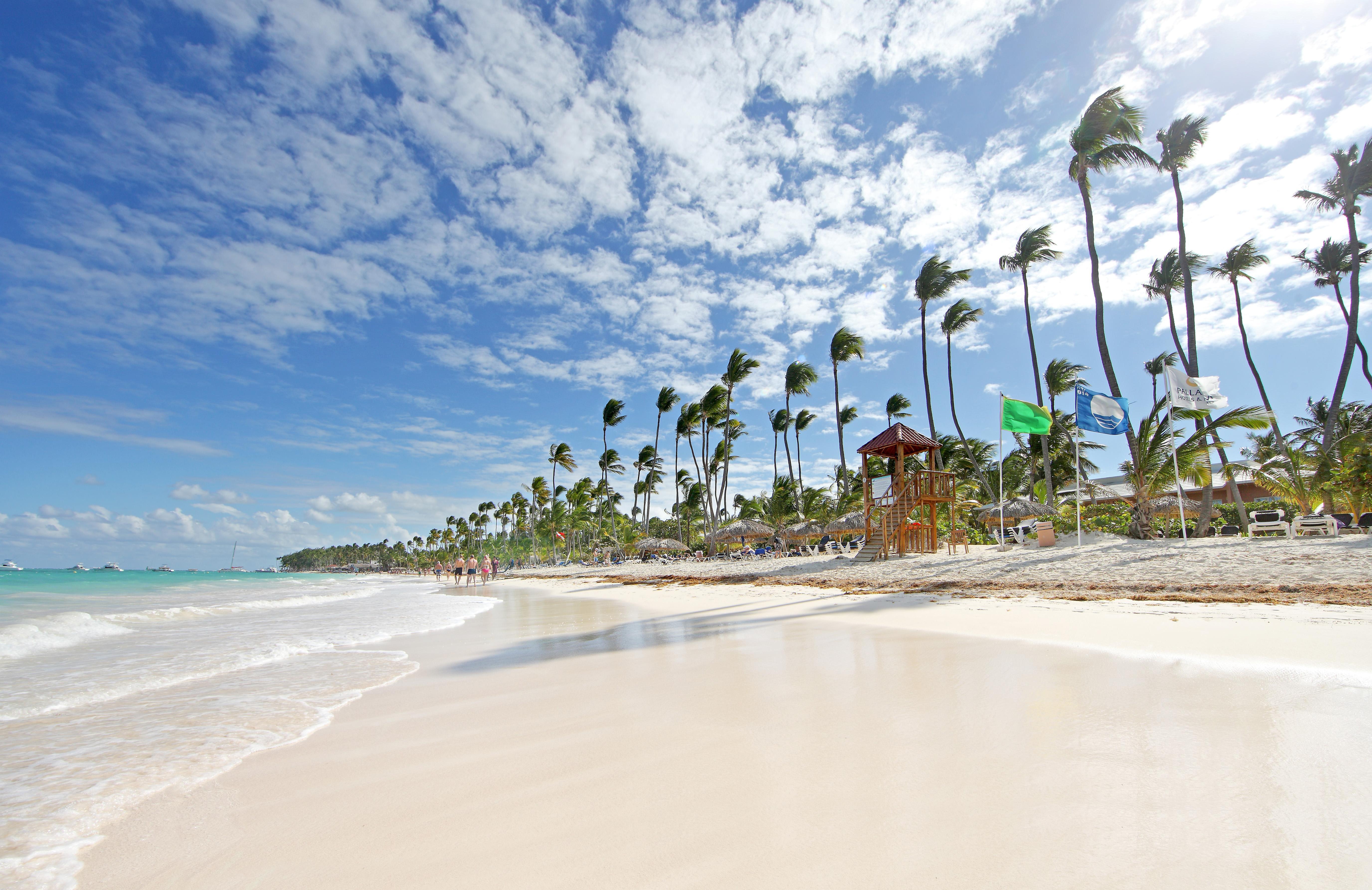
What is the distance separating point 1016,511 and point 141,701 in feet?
87.5

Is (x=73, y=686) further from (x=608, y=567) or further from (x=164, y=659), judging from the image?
(x=608, y=567)

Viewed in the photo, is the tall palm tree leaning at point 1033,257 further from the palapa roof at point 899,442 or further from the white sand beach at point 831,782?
the white sand beach at point 831,782

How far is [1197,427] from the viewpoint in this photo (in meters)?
15.5

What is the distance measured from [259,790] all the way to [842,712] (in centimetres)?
290

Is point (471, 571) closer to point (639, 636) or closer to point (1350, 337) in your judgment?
point (639, 636)

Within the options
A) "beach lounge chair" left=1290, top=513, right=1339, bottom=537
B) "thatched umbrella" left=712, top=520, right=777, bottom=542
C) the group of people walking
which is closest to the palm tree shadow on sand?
"beach lounge chair" left=1290, top=513, right=1339, bottom=537

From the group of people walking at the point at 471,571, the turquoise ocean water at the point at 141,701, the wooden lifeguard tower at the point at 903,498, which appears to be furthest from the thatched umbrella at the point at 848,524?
the turquoise ocean water at the point at 141,701

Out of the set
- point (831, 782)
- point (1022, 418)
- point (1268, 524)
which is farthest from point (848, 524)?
point (831, 782)

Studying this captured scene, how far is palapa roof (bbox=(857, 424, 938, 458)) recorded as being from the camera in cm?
1830

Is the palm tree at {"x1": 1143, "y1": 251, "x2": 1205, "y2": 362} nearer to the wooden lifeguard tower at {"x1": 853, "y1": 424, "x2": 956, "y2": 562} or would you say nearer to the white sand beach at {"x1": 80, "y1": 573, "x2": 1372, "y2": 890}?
the wooden lifeguard tower at {"x1": 853, "y1": 424, "x2": 956, "y2": 562}

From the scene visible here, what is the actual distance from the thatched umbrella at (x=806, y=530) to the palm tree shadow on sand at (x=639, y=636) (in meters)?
25.1

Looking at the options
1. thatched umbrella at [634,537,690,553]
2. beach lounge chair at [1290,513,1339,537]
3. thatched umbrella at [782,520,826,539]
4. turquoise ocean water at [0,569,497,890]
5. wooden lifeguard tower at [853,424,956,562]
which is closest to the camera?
turquoise ocean water at [0,569,497,890]

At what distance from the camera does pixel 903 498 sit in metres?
18.0

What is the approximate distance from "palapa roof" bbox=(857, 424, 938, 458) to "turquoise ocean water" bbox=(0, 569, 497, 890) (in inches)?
509
